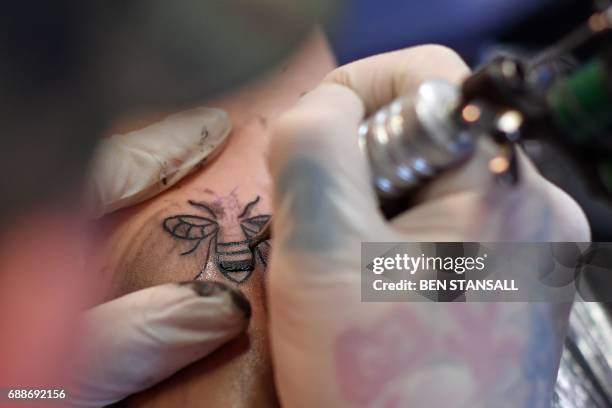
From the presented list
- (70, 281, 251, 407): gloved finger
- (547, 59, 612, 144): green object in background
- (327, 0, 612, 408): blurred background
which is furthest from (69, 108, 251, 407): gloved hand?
(327, 0, 612, 408): blurred background

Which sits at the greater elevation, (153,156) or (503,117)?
(153,156)

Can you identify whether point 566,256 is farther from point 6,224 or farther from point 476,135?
point 6,224

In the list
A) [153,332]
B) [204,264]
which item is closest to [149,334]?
[153,332]

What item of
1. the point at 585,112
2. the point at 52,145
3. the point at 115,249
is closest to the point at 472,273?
the point at 585,112

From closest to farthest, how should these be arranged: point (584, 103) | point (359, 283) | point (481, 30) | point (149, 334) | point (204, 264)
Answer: point (584, 103), point (359, 283), point (149, 334), point (204, 264), point (481, 30)

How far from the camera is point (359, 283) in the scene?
47 centimetres

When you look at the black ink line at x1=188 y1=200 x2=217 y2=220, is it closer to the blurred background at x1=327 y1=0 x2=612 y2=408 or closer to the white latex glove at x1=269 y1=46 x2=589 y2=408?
the white latex glove at x1=269 y1=46 x2=589 y2=408

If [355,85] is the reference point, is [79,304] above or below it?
below

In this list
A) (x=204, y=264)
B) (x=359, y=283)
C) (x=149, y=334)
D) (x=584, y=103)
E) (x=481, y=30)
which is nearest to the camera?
(x=584, y=103)

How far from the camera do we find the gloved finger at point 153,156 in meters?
0.74

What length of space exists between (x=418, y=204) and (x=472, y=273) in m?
0.08

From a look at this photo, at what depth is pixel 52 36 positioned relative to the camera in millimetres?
312

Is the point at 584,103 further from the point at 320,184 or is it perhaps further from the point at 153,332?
the point at 153,332

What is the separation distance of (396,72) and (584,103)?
22 centimetres
